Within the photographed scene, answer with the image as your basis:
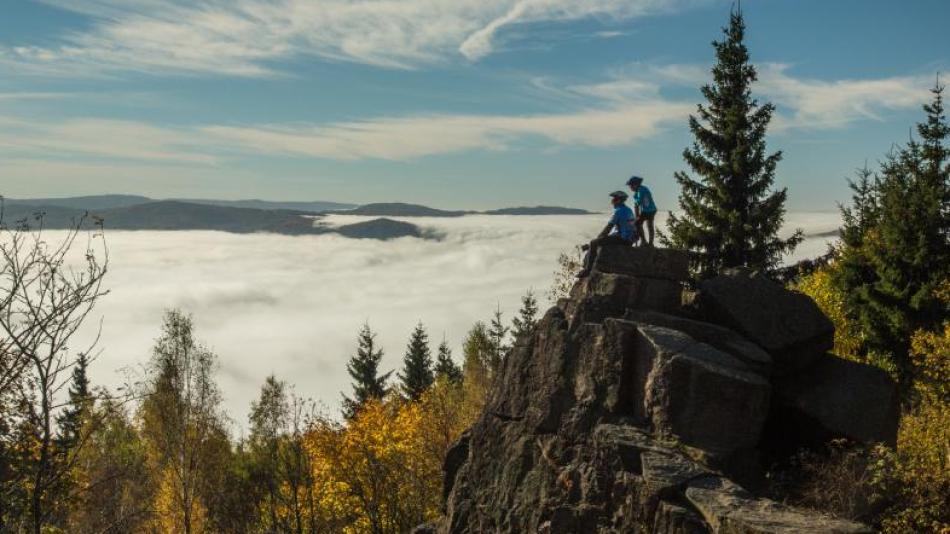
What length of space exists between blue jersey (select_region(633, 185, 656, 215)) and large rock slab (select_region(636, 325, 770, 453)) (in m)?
7.63

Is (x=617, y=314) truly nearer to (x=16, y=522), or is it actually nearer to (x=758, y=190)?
(x=16, y=522)

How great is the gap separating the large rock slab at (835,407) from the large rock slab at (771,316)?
0.74 metres

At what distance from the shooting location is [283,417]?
173ft

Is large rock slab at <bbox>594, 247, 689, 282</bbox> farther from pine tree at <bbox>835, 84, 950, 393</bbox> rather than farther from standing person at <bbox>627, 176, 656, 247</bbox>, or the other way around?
pine tree at <bbox>835, 84, 950, 393</bbox>

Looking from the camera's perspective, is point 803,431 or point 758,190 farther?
point 758,190

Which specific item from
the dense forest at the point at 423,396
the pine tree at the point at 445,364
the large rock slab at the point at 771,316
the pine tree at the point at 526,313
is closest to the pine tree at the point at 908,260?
the dense forest at the point at 423,396

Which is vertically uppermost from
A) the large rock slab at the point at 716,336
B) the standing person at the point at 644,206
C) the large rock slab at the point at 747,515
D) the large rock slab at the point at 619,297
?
the standing person at the point at 644,206

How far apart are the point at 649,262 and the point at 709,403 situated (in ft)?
22.6

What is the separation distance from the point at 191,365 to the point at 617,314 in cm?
3977

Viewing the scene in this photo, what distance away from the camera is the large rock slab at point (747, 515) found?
13.1 metres

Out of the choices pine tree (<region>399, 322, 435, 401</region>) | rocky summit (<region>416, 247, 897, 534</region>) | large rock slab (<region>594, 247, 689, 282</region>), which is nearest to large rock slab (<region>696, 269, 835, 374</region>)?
rocky summit (<region>416, 247, 897, 534</region>)

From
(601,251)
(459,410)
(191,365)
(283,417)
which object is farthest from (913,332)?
(191,365)

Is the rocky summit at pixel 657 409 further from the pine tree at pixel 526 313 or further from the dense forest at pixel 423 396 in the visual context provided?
the pine tree at pixel 526 313

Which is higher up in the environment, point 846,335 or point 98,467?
point 846,335
